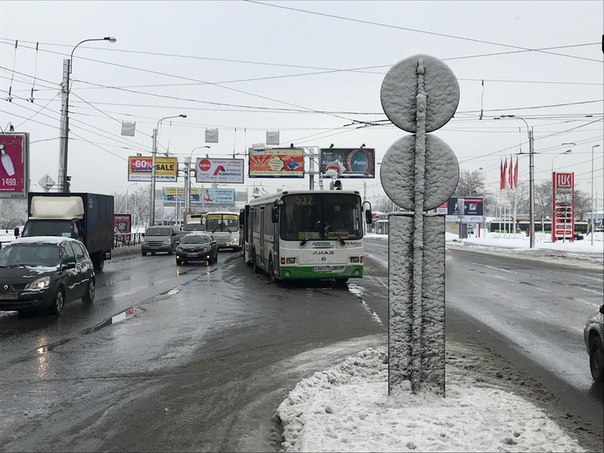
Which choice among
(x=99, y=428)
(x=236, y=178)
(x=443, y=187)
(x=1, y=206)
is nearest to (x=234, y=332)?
(x=99, y=428)

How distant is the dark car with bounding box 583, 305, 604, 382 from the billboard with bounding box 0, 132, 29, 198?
105ft

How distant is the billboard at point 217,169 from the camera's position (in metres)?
64.2

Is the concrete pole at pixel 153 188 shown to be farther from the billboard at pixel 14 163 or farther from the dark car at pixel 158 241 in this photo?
the billboard at pixel 14 163

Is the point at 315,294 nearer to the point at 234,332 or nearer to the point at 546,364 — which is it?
the point at 234,332

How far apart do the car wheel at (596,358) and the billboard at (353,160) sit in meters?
52.5

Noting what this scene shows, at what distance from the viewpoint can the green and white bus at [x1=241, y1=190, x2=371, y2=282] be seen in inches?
639

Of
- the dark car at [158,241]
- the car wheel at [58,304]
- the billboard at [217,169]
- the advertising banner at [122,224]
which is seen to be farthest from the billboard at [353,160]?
the car wheel at [58,304]

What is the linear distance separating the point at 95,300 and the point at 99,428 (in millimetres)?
9693

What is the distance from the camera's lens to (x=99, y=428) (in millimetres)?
5051

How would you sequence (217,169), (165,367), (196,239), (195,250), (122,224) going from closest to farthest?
(165,367) → (195,250) → (196,239) → (122,224) → (217,169)

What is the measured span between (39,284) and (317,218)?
769 cm

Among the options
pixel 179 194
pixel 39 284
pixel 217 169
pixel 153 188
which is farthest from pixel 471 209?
pixel 39 284

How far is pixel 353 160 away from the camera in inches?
2351

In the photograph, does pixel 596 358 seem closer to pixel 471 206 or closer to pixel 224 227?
pixel 224 227
